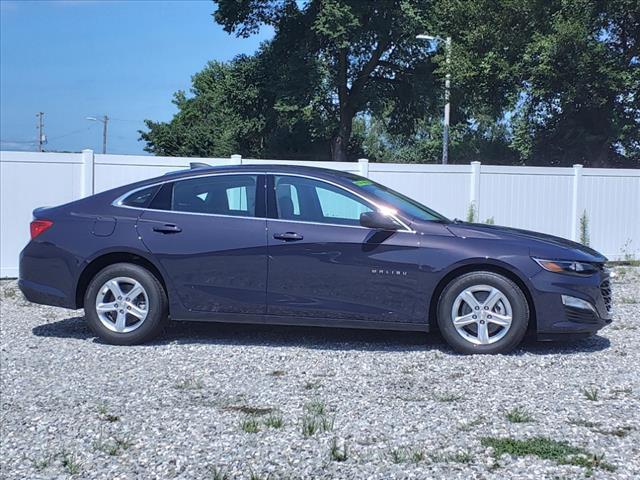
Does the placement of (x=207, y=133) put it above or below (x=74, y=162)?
above

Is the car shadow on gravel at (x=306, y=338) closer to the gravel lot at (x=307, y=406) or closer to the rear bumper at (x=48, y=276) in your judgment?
the gravel lot at (x=307, y=406)

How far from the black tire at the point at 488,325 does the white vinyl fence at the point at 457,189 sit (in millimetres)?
5680

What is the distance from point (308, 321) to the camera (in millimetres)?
6305

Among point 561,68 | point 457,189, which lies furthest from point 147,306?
point 561,68

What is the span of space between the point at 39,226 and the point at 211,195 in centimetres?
169

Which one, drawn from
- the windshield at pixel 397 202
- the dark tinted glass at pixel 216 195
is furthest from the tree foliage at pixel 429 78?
the dark tinted glass at pixel 216 195

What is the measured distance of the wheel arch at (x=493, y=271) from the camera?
6062mm

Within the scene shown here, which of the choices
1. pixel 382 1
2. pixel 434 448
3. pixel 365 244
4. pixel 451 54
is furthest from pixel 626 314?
pixel 382 1

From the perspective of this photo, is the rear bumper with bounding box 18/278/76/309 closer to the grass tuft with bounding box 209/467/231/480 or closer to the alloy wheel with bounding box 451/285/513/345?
the grass tuft with bounding box 209/467/231/480

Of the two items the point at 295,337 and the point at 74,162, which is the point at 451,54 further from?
the point at 295,337

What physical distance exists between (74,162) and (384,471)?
8.48m

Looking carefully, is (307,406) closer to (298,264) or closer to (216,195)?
(298,264)

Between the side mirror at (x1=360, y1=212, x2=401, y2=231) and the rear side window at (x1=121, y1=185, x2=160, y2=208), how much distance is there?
2029mm

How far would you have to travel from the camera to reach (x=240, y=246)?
634 centimetres
